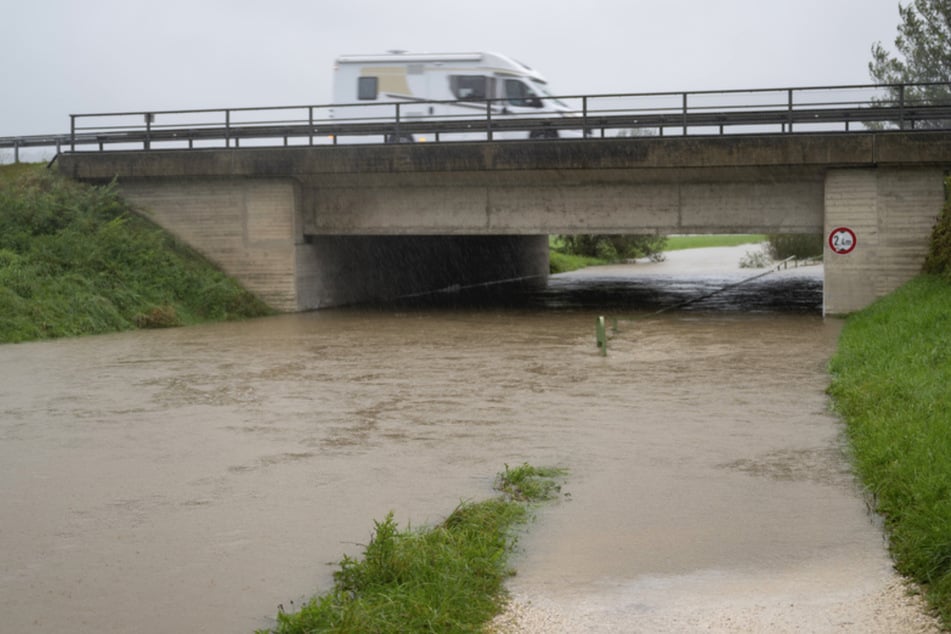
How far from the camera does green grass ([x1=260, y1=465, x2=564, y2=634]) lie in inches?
248

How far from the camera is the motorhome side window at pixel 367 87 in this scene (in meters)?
34.0

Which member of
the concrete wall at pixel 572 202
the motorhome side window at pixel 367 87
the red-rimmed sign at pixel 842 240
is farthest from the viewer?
the motorhome side window at pixel 367 87

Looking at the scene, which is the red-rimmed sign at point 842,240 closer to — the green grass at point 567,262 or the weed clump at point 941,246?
the weed clump at point 941,246

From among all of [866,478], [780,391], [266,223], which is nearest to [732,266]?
[266,223]

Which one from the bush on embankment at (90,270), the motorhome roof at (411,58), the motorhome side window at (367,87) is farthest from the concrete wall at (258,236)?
the motorhome roof at (411,58)

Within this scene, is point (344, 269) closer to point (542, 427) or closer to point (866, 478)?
point (542, 427)

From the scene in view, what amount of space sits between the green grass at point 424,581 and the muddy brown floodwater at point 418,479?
222 millimetres

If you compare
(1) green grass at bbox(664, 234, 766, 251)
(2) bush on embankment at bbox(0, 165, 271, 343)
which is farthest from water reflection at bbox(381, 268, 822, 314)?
(1) green grass at bbox(664, 234, 766, 251)

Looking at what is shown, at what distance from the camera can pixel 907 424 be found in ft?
34.3

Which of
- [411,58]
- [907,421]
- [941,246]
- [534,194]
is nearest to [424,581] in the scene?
[907,421]

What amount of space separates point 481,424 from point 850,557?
582 cm

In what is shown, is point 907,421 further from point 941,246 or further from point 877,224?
point 877,224

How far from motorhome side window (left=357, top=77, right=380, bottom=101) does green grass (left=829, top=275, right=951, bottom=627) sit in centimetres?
1804

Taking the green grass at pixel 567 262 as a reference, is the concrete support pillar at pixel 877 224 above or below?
above
